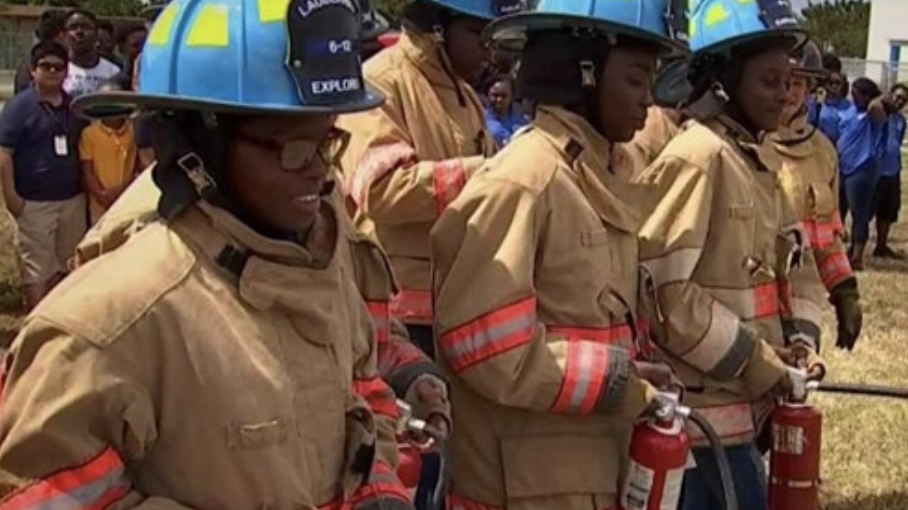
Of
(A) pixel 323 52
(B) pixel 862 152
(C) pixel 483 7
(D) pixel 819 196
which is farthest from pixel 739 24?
(B) pixel 862 152

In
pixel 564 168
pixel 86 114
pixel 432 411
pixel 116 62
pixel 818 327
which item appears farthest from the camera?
pixel 116 62

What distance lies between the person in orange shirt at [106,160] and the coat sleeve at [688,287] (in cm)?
439

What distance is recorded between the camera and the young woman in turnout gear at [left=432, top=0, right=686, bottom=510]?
10.3 feet

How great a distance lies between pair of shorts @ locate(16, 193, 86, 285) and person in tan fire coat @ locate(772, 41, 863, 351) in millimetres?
3938

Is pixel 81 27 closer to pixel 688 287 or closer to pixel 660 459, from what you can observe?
pixel 688 287

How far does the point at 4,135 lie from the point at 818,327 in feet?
16.0

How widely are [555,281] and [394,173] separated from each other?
664mm

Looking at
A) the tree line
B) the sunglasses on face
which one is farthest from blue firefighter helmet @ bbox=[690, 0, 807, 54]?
the tree line

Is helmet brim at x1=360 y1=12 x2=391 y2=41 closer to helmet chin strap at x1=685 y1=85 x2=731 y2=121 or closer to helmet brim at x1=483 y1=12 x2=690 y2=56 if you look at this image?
helmet brim at x1=483 y1=12 x2=690 y2=56

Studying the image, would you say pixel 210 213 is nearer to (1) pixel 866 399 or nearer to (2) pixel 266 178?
(2) pixel 266 178

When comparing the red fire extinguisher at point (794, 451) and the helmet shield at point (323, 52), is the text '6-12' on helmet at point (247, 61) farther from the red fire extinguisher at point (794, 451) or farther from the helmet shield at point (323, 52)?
the red fire extinguisher at point (794, 451)

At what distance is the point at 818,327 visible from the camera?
14.6ft

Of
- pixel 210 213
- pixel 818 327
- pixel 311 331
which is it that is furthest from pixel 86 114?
pixel 818 327

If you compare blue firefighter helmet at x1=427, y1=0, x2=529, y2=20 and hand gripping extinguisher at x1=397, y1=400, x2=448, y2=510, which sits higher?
blue firefighter helmet at x1=427, y1=0, x2=529, y2=20
